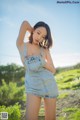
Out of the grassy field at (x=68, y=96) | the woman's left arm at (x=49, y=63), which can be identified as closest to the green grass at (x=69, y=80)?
the grassy field at (x=68, y=96)

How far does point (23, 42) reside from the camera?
2789mm

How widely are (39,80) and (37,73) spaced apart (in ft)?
0.19

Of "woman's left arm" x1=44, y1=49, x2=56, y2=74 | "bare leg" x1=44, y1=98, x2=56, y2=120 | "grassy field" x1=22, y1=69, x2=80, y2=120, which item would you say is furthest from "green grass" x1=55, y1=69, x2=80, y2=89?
"bare leg" x1=44, y1=98, x2=56, y2=120

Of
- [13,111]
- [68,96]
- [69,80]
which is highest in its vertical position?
[69,80]

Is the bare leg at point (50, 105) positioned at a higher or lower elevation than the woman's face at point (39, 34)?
lower

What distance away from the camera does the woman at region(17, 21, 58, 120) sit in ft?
8.88

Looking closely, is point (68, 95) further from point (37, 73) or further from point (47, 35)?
point (47, 35)

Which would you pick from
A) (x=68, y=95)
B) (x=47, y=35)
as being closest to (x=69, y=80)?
(x=68, y=95)

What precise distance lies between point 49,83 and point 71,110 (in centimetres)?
45

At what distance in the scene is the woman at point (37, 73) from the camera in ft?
8.88

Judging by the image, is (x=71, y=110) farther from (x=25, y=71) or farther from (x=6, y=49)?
(x=6, y=49)

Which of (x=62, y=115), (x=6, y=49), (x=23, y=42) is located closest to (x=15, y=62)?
(x=6, y=49)

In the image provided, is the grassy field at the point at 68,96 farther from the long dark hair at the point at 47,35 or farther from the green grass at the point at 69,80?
the long dark hair at the point at 47,35

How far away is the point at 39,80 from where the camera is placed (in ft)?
8.98
